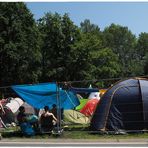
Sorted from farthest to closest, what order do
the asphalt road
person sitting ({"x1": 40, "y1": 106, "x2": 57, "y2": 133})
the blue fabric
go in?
1. person sitting ({"x1": 40, "y1": 106, "x2": 57, "y2": 133})
2. the blue fabric
3. the asphalt road

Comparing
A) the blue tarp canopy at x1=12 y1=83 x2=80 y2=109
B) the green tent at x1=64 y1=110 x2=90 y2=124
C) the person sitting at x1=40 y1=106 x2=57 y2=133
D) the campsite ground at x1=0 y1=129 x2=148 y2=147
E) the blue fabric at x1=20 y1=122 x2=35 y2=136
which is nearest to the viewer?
the campsite ground at x1=0 y1=129 x2=148 y2=147

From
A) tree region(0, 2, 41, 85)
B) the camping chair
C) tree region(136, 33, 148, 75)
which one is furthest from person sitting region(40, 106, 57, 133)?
tree region(136, 33, 148, 75)

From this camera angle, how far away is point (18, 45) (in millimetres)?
55969

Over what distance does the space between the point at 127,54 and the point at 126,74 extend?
18.9 metres

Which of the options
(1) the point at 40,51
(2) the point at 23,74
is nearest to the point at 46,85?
(2) the point at 23,74

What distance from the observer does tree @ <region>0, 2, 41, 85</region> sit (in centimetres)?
5550

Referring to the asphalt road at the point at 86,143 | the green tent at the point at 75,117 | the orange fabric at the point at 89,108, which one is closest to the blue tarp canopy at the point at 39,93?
the asphalt road at the point at 86,143

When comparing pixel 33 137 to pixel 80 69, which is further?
pixel 80 69

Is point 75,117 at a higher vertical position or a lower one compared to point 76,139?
higher

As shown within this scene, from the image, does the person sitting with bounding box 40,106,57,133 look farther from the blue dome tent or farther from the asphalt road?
the asphalt road

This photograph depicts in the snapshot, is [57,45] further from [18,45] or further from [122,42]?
[122,42]

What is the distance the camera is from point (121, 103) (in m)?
18.9

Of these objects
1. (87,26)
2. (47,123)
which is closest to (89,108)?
(47,123)

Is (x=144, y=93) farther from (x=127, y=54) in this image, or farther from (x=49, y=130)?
(x=127, y=54)
